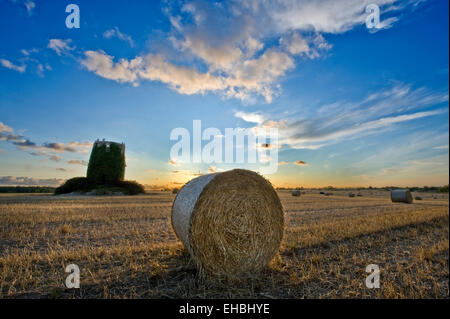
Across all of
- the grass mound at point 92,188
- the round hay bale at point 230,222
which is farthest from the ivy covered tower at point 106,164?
the round hay bale at point 230,222

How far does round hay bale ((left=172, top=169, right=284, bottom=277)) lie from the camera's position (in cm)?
380

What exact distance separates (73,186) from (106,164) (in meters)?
4.46

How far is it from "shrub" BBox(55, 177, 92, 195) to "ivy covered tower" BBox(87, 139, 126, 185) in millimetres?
1004

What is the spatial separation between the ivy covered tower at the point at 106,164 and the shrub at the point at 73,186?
1.00 m

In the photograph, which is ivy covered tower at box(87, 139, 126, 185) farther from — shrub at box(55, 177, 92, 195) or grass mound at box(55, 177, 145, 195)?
shrub at box(55, 177, 92, 195)

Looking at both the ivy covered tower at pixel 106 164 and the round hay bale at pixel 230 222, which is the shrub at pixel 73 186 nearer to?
the ivy covered tower at pixel 106 164

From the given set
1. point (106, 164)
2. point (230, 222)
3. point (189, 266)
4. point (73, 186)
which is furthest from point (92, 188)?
point (230, 222)

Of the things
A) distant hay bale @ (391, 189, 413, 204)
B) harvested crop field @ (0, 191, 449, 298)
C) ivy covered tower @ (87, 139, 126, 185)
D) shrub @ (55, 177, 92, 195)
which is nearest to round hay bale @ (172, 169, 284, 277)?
harvested crop field @ (0, 191, 449, 298)

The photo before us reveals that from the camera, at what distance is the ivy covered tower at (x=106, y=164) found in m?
29.6

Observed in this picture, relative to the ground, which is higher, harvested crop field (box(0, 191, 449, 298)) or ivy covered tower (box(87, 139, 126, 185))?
ivy covered tower (box(87, 139, 126, 185))

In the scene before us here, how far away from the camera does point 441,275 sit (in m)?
3.89

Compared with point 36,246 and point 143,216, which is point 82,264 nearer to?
point 36,246

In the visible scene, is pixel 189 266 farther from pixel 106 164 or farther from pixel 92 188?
pixel 106 164
